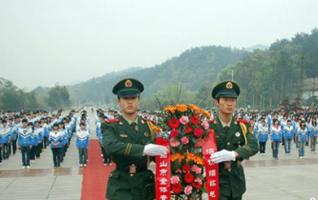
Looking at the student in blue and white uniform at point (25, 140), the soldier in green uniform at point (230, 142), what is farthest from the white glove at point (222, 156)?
the student in blue and white uniform at point (25, 140)

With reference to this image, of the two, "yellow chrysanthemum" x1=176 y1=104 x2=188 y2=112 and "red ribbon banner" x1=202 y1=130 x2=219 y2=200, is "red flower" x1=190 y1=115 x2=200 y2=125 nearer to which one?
"yellow chrysanthemum" x1=176 y1=104 x2=188 y2=112

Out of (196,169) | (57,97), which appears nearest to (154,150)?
(196,169)

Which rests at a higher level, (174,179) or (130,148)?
(130,148)

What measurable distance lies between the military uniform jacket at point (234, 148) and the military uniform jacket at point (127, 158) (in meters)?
0.67

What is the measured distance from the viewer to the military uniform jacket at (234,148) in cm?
412

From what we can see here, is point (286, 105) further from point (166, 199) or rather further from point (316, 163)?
point (166, 199)

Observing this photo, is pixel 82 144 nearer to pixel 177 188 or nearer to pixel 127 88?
pixel 127 88

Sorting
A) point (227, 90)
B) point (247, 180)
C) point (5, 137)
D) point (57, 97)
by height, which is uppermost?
point (57, 97)

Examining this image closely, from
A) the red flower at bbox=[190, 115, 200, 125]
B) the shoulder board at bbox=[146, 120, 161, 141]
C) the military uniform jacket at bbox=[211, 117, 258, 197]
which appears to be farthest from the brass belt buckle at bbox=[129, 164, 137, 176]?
the military uniform jacket at bbox=[211, 117, 258, 197]

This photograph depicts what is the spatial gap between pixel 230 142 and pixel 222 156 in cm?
37

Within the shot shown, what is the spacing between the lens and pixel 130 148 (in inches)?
149

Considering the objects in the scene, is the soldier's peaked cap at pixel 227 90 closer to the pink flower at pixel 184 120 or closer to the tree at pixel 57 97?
the pink flower at pixel 184 120

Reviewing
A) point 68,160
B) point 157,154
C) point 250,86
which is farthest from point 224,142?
point 250,86

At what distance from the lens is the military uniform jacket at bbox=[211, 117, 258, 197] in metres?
4.12
